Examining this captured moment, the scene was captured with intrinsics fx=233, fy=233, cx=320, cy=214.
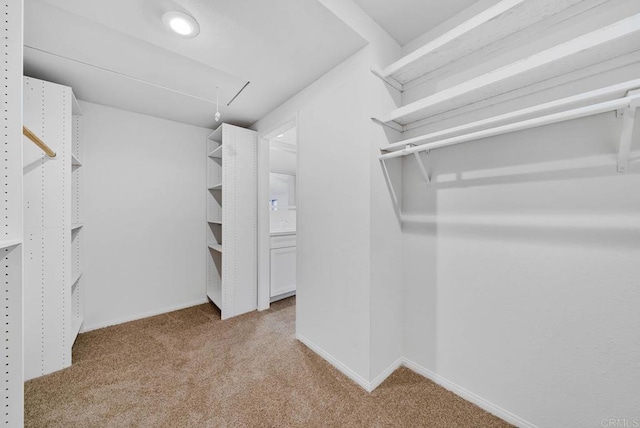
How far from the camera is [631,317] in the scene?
3.20 feet

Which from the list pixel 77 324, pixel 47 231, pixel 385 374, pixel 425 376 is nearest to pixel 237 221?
pixel 47 231

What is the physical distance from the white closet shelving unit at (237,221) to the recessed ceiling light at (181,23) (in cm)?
115

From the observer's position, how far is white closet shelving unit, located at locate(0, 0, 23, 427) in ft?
2.36

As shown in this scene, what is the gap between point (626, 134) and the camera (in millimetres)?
910

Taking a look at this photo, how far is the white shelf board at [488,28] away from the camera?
1.04 m

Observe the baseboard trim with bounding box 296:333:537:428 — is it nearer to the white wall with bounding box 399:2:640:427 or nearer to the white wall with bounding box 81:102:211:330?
the white wall with bounding box 399:2:640:427

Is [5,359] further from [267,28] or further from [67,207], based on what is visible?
[267,28]

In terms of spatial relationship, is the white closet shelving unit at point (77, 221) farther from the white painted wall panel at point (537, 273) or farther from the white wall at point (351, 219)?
the white painted wall panel at point (537, 273)

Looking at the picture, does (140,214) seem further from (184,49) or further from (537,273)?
(537,273)

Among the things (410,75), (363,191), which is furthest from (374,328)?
(410,75)

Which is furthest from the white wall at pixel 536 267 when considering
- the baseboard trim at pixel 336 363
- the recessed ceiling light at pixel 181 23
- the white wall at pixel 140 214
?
the white wall at pixel 140 214

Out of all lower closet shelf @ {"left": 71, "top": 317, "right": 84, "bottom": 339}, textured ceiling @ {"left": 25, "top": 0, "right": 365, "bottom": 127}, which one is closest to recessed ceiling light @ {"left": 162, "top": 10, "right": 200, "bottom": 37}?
textured ceiling @ {"left": 25, "top": 0, "right": 365, "bottom": 127}

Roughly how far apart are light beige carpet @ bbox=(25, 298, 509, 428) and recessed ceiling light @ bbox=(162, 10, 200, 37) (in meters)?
2.26

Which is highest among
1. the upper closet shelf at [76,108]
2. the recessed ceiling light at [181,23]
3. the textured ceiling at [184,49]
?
the textured ceiling at [184,49]
